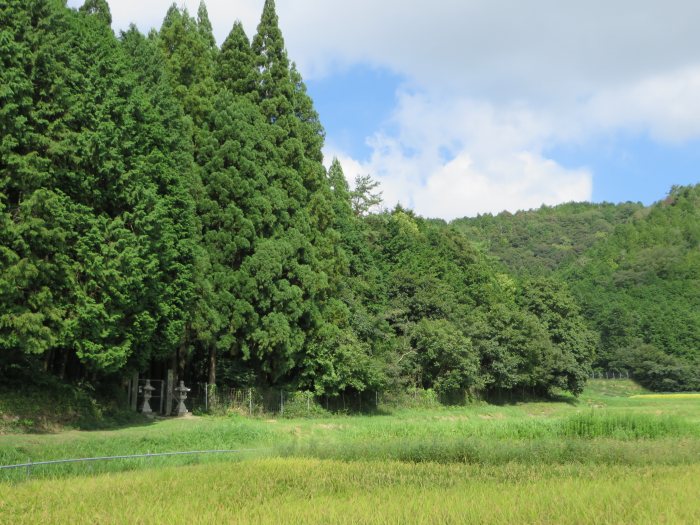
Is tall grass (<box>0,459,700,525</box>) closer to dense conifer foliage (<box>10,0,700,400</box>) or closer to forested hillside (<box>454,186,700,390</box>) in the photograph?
dense conifer foliage (<box>10,0,700,400</box>)

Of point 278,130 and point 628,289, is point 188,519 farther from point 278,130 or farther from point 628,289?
point 628,289

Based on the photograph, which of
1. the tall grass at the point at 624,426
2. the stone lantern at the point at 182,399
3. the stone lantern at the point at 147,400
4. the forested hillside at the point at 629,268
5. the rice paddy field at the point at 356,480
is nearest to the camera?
the rice paddy field at the point at 356,480

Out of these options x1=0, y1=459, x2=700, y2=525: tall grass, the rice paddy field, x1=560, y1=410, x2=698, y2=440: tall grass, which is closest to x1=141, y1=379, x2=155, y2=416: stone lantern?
the rice paddy field

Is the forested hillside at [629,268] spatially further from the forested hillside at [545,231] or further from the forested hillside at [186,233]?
the forested hillside at [186,233]

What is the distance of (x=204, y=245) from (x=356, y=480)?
16.6 metres

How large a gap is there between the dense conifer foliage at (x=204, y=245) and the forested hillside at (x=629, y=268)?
767 inches

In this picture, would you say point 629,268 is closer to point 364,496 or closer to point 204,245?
point 204,245

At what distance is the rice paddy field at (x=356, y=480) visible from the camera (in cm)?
768

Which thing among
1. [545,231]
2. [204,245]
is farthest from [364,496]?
[545,231]

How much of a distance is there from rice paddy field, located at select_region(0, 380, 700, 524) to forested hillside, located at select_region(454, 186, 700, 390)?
44333 millimetres

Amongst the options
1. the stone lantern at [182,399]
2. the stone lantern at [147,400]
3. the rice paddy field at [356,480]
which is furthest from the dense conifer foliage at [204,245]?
the rice paddy field at [356,480]

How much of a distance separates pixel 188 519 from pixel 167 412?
1703 cm

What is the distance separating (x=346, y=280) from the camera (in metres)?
34.7

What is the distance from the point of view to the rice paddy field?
768cm
